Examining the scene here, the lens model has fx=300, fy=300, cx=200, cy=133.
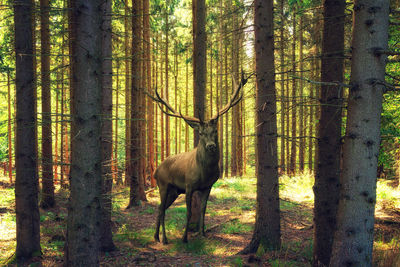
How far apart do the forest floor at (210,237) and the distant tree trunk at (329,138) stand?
56 cm

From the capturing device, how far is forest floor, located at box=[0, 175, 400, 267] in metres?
6.25

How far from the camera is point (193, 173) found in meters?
7.84

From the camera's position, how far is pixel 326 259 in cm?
560

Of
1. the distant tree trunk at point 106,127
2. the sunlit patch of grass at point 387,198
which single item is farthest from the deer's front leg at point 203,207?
the sunlit patch of grass at point 387,198

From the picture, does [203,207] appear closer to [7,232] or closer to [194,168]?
[194,168]

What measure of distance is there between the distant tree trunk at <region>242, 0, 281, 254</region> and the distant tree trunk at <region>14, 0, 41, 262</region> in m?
4.82

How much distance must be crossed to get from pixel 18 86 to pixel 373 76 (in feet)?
21.4

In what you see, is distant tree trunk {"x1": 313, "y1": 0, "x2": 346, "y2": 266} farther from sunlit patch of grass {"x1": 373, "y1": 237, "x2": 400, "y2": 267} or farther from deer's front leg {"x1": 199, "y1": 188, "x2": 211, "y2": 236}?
deer's front leg {"x1": 199, "y1": 188, "x2": 211, "y2": 236}

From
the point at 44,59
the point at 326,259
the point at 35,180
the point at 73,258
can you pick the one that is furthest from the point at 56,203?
the point at 326,259

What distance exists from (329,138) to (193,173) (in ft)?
11.9

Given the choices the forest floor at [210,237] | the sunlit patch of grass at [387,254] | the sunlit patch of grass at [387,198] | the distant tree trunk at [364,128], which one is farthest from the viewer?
the sunlit patch of grass at [387,198]

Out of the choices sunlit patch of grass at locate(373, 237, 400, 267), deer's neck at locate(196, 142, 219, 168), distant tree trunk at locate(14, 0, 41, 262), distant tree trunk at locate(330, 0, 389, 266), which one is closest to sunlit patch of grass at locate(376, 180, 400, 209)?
sunlit patch of grass at locate(373, 237, 400, 267)

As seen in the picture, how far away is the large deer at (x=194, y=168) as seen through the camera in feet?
23.7

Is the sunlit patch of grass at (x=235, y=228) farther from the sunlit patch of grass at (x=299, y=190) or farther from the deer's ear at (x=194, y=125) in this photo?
the sunlit patch of grass at (x=299, y=190)
